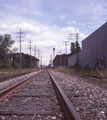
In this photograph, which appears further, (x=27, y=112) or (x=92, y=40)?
(x=92, y=40)

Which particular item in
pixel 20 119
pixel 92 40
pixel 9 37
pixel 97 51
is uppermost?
pixel 9 37

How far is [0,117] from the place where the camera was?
325 cm

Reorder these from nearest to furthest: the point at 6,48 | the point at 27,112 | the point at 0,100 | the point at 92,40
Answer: the point at 27,112 → the point at 0,100 → the point at 92,40 → the point at 6,48

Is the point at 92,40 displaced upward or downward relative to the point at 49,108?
upward

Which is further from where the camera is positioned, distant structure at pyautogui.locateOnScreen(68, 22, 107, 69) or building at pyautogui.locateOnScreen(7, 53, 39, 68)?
building at pyautogui.locateOnScreen(7, 53, 39, 68)

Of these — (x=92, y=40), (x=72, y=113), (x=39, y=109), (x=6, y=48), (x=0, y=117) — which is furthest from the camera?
(x=6, y=48)

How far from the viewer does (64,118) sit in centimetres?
322

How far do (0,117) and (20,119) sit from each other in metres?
0.48

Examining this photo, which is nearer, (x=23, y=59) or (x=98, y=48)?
(x=98, y=48)

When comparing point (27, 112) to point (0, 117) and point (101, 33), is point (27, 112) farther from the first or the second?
point (101, 33)

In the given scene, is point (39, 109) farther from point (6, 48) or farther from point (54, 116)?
point (6, 48)

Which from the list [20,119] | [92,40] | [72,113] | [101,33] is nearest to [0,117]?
[20,119]

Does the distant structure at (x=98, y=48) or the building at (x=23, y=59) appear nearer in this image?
the distant structure at (x=98, y=48)

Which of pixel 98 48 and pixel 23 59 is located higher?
pixel 98 48
